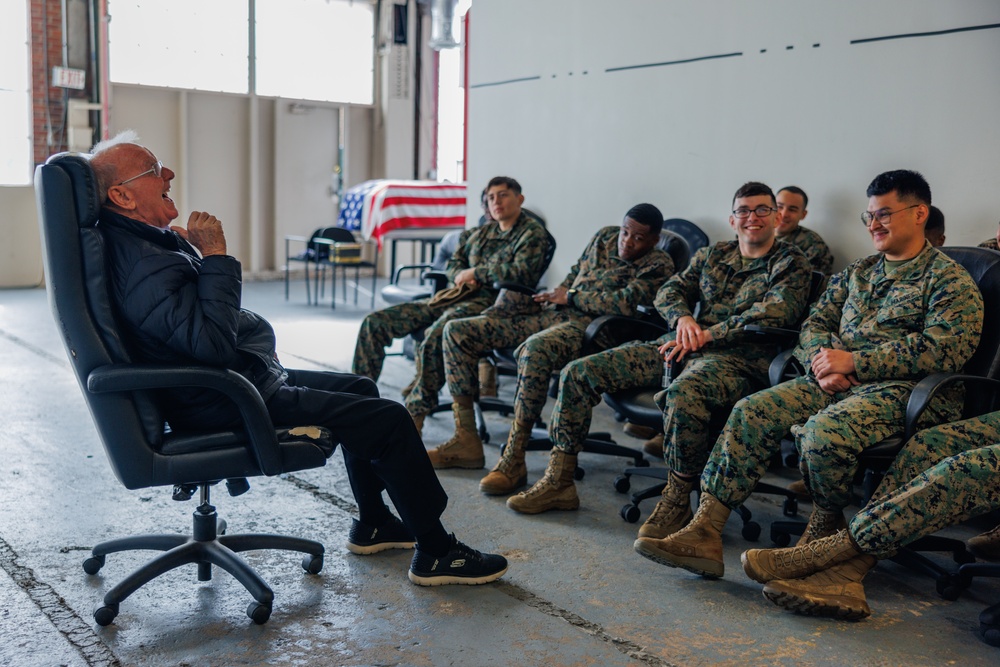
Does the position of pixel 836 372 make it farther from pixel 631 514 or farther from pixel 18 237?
pixel 18 237

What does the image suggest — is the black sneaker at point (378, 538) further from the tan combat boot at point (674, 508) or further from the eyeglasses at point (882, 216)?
the eyeglasses at point (882, 216)

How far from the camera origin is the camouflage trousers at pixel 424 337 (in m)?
Answer: 4.12

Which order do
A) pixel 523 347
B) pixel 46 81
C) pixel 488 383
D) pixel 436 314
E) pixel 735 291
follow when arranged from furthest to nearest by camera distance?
pixel 46 81 → pixel 488 383 → pixel 436 314 → pixel 523 347 → pixel 735 291

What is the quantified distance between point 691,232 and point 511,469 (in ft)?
5.53

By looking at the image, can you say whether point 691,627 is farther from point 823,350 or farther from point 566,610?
point 823,350

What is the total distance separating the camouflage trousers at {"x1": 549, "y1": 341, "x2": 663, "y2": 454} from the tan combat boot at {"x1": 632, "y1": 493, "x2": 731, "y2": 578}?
2.27 feet

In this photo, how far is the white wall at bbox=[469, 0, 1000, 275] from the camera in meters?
3.62

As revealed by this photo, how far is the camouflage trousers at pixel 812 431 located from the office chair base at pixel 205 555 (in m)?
1.23

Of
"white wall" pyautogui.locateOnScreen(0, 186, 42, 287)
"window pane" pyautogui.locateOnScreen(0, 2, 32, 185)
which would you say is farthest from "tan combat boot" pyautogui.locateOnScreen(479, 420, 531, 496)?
"window pane" pyautogui.locateOnScreen(0, 2, 32, 185)

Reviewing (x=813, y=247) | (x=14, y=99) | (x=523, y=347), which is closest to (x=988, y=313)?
(x=813, y=247)

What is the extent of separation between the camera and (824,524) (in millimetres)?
2703

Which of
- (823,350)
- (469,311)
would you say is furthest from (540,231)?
(823,350)

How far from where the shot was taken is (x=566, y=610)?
252cm

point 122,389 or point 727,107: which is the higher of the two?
point 727,107
